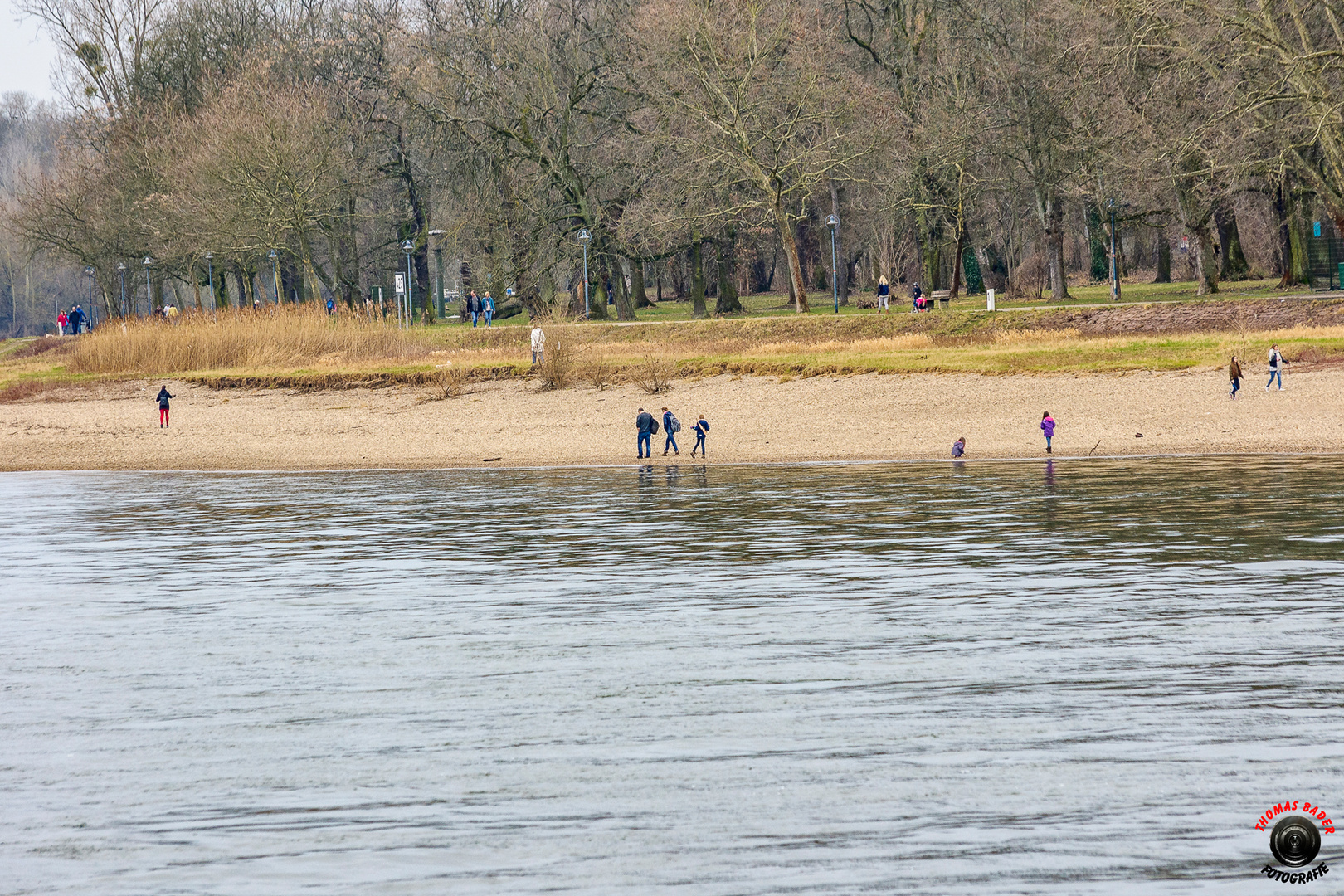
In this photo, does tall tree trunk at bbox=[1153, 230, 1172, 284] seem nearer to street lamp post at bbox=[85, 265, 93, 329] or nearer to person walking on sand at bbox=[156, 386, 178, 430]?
person walking on sand at bbox=[156, 386, 178, 430]

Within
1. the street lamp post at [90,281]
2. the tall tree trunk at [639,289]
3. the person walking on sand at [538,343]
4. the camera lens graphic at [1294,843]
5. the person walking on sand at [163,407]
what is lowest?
the camera lens graphic at [1294,843]

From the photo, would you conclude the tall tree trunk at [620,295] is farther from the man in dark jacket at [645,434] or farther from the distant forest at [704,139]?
the man in dark jacket at [645,434]

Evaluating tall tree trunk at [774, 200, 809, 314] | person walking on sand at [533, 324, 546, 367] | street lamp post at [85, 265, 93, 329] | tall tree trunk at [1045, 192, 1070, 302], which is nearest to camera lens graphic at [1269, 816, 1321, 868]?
person walking on sand at [533, 324, 546, 367]

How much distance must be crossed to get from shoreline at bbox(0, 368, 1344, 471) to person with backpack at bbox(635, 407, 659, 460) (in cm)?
31

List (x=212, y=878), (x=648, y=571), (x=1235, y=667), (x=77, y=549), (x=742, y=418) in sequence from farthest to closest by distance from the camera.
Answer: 1. (x=742, y=418)
2. (x=77, y=549)
3. (x=648, y=571)
4. (x=1235, y=667)
5. (x=212, y=878)

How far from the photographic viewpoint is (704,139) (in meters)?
53.1

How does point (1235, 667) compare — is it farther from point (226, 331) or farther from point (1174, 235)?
point (1174, 235)

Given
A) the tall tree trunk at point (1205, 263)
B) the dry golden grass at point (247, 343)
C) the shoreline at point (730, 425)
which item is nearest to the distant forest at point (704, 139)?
the tall tree trunk at point (1205, 263)

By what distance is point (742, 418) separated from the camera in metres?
36.6

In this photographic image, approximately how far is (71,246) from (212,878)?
75.5m

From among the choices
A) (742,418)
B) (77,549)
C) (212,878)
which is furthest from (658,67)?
(212,878)

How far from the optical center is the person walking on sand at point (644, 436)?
3131 centimetres

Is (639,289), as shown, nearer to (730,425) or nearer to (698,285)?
(698,285)

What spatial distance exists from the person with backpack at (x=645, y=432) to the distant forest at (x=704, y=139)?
21223 mm
